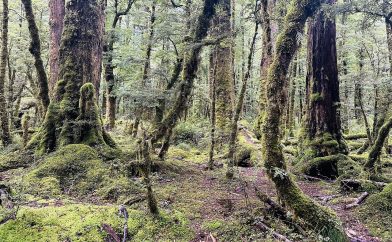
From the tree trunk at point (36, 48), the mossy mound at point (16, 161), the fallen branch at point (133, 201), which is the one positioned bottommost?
the fallen branch at point (133, 201)

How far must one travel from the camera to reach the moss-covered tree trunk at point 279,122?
4.45 m

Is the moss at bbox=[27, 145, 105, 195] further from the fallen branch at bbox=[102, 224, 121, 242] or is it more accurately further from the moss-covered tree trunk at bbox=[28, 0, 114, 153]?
the fallen branch at bbox=[102, 224, 121, 242]

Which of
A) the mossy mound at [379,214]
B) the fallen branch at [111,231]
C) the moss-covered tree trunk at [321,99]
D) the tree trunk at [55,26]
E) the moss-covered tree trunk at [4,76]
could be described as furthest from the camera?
the tree trunk at [55,26]

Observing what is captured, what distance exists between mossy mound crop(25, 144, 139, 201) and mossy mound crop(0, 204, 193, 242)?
0.97 m

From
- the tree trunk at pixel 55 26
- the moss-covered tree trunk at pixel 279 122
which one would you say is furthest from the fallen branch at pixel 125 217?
the tree trunk at pixel 55 26

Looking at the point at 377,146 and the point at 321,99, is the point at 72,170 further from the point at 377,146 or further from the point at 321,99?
the point at 321,99

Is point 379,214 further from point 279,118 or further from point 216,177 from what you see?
point 216,177

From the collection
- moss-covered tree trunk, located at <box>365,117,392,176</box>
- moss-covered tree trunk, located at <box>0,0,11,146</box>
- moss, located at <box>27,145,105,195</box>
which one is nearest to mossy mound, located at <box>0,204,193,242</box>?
moss, located at <box>27,145,105,195</box>

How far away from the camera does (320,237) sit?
152 inches

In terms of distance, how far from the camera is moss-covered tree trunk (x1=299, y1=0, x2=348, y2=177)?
879 cm

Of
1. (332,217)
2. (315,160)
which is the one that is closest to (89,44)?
(315,160)

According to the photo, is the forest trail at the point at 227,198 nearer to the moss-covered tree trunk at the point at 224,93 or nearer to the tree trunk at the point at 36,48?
the moss-covered tree trunk at the point at 224,93

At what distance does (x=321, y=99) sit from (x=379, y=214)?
4342 mm

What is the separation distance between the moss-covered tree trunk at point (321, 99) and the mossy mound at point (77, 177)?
5.01m
